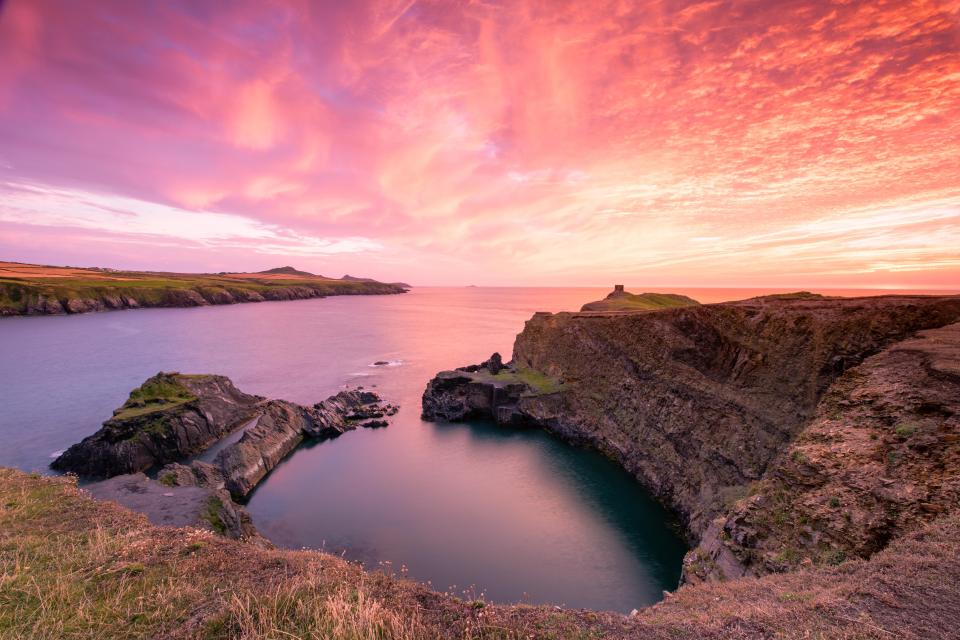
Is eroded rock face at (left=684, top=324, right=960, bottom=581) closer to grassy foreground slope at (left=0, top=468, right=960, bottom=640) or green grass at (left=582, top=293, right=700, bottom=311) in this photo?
grassy foreground slope at (left=0, top=468, right=960, bottom=640)

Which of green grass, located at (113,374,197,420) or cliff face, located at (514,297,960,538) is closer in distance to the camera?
cliff face, located at (514,297,960,538)

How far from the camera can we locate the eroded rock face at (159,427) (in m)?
29.9

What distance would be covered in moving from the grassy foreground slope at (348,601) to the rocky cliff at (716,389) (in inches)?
179

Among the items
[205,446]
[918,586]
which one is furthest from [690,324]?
[205,446]

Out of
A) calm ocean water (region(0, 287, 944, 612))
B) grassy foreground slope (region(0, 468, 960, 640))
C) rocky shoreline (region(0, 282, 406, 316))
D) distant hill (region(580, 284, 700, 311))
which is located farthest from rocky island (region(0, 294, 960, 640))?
rocky shoreline (region(0, 282, 406, 316))

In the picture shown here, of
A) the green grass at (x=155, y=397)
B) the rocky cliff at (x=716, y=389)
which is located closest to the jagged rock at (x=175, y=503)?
the green grass at (x=155, y=397)

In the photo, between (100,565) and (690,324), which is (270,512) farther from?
(690,324)

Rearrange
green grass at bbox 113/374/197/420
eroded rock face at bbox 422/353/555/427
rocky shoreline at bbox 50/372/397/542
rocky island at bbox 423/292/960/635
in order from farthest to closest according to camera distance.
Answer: eroded rock face at bbox 422/353/555/427 < green grass at bbox 113/374/197/420 < rocky shoreline at bbox 50/372/397/542 < rocky island at bbox 423/292/960/635

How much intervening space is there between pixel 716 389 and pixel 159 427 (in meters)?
46.8

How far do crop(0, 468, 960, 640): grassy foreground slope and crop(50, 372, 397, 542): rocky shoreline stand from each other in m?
9.02

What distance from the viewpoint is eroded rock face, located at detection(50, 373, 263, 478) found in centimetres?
2991

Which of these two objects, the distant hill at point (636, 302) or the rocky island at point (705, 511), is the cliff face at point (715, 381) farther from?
the distant hill at point (636, 302)

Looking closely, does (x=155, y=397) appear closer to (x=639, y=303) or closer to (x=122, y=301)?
(x=639, y=303)

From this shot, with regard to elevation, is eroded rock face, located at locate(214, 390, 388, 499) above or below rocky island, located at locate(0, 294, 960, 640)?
below
